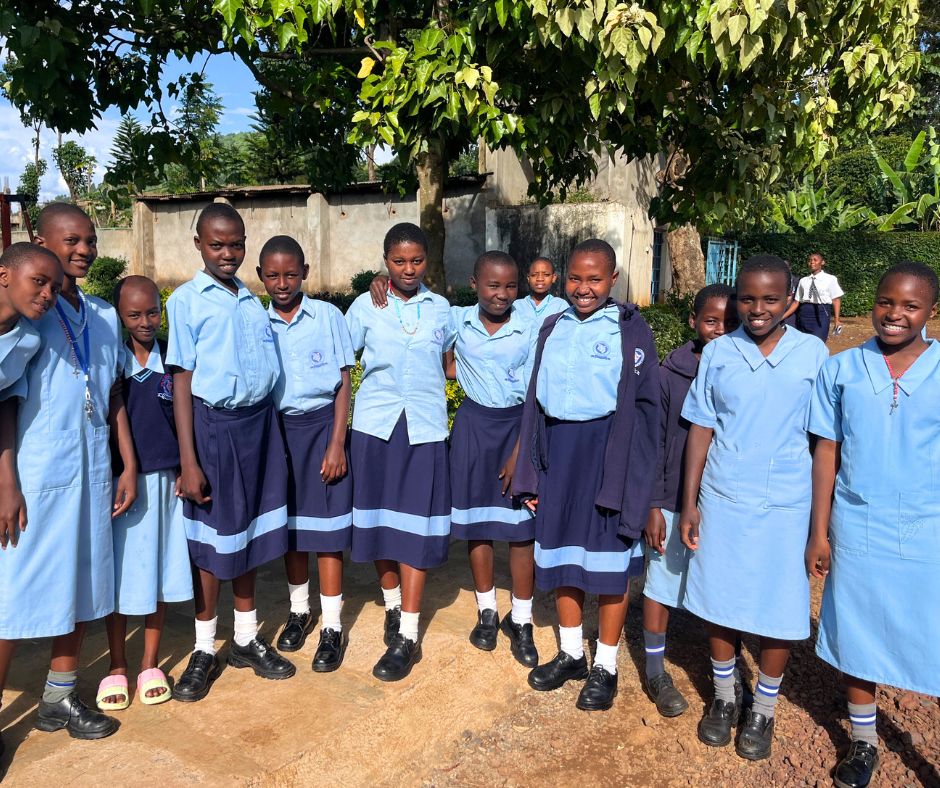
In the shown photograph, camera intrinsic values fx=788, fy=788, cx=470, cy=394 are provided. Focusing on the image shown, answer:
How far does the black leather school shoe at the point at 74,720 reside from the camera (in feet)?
9.16

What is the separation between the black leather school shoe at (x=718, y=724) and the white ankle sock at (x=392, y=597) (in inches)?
55.8

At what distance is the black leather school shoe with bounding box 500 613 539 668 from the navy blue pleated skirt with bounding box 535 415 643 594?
0.43 meters

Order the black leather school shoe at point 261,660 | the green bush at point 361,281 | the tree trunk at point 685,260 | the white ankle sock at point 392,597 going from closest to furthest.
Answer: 1. the black leather school shoe at point 261,660
2. the white ankle sock at point 392,597
3. the tree trunk at point 685,260
4. the green bush at point 361,281

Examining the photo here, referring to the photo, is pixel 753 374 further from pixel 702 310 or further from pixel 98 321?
pixel 98 321

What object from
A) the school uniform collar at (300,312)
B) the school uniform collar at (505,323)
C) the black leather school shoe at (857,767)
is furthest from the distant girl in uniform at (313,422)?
the black leather school shoe at (857,767)

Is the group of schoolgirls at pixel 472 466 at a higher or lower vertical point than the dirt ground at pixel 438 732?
higher

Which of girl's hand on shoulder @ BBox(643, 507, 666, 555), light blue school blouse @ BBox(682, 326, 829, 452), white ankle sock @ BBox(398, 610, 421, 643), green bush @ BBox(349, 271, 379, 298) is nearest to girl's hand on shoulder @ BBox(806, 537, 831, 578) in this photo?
light blue school blouse @ BBox(682, 326, 829, 452)

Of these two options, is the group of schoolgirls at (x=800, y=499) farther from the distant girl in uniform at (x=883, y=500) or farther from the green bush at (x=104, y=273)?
the green bush at (x=104, y=273)

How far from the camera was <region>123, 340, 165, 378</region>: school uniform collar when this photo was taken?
302 centimetres

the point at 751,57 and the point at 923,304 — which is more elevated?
the point at 751,57

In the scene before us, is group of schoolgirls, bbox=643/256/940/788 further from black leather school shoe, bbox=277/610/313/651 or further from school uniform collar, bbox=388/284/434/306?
black leather school shoe, bbox=277/610/313/651

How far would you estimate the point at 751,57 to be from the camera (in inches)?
163

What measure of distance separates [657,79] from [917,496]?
380 centimetres

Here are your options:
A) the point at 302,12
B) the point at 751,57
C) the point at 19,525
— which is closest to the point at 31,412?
the point at 19,525
